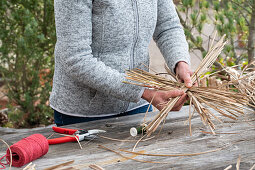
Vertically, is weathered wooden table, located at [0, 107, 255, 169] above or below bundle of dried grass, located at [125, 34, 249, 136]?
below

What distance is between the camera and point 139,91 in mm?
1131

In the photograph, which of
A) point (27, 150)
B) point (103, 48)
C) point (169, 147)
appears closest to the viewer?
point (27, 150)

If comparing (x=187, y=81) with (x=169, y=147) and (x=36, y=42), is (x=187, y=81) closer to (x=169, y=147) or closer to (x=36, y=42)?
(x=169, y=147)

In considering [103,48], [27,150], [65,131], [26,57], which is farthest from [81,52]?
[26,57]

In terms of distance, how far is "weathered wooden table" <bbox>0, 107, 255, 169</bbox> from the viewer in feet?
2.90

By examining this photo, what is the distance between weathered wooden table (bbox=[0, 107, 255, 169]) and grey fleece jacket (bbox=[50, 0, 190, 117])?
116 millimetres

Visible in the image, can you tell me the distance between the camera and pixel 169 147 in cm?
99

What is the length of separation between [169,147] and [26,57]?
1.82m

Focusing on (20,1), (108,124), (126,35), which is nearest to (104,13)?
(126,35)

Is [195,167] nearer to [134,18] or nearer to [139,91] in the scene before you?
[139,91]

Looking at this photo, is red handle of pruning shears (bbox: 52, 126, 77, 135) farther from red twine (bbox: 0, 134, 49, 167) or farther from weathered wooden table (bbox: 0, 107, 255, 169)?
red twine (bbox: 0, 134, 49, 167)

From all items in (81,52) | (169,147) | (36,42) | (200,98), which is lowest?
(169,147)

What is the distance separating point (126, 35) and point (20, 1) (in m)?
1.63

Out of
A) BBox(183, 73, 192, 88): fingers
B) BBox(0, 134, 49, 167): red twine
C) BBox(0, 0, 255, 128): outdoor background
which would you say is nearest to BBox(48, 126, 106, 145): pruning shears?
BBox(0, 134, 49, 167): red twine
